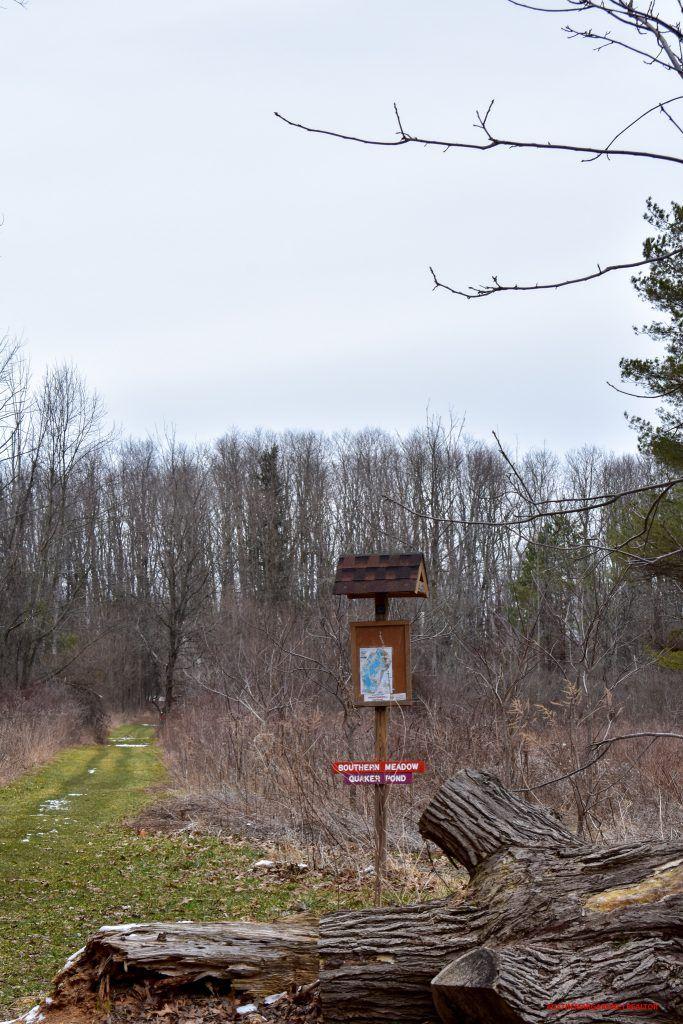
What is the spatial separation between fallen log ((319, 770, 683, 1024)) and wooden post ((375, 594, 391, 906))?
7.36 feet

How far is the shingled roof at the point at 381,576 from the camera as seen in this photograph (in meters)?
8.38

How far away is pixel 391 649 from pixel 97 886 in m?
3.94

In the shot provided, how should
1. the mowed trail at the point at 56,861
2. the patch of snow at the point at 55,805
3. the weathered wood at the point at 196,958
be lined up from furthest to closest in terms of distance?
the patch of snow at the point at 55,805
the mowed trail at the point at 56,861
the weathered wood at the point at 196,958

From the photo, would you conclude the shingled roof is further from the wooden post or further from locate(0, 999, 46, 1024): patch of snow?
locate(0, 999, 46, 1024): patch of snow

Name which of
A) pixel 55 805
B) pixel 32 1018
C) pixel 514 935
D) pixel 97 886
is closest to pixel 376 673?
pixel 97 886

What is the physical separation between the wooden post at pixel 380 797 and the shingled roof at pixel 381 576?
139 millimetres

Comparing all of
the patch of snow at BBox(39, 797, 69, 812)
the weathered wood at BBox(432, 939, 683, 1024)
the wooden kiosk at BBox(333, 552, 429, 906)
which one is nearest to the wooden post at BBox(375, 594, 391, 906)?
the wooden kiosk at BBox(333, 552, 429, 906)

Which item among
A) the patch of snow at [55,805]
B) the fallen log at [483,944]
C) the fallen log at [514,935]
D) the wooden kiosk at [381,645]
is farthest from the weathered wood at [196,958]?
the patch of snow at [55,805]

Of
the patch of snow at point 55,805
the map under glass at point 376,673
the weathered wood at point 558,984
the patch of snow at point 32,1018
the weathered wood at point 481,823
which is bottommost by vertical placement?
the patch of snow at point 55,805

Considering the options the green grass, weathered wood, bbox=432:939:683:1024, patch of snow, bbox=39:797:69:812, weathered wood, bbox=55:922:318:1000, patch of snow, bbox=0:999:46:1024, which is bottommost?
patch of snow, bbox=39:797:69:812

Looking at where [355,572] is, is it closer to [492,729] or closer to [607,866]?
[492,729]

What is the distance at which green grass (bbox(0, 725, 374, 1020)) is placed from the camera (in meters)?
7.30

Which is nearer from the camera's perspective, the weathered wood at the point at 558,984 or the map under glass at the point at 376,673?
the weathered wood at the point at 558,984

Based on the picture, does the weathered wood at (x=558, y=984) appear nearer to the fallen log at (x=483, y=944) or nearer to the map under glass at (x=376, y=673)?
the fallen log at (x=483, y=944)
